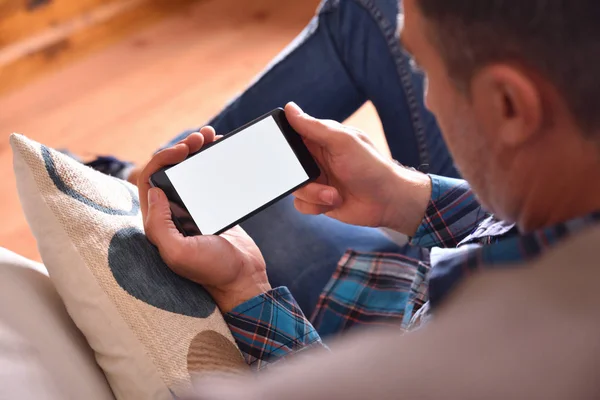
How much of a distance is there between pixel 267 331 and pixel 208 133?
27 cm

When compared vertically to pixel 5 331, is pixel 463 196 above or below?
below

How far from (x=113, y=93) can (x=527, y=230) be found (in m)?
1.64

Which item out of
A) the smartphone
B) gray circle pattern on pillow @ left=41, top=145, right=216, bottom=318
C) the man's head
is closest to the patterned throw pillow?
gray circle pattern on pillow @ left=41, top=145, right=216, bottom=318

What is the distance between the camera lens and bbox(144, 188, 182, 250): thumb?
2.39 ft

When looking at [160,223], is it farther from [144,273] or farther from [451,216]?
[451,216]

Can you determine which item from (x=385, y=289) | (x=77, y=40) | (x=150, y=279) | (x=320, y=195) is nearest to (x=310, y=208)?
(x=320, y=195)

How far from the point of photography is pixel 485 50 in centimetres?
47

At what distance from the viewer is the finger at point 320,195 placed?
87 centimetres

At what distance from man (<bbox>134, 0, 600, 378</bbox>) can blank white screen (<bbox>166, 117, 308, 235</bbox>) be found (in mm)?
30

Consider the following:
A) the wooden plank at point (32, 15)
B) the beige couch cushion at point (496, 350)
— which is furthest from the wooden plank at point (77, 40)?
the beige couch cushion at point (496, 350)

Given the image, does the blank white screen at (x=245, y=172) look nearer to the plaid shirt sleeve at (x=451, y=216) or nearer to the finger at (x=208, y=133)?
the finger at (x=208, y=133)

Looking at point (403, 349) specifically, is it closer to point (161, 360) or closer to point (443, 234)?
point (161, 360)

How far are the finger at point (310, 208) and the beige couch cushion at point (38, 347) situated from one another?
35 centimetres

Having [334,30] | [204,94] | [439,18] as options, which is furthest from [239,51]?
[439,18]
